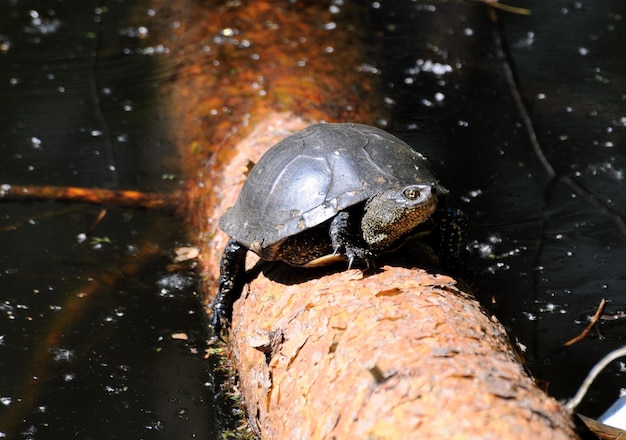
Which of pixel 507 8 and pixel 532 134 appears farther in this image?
pixel 507 8

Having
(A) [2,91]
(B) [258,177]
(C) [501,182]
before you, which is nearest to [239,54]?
(A) [2,91]

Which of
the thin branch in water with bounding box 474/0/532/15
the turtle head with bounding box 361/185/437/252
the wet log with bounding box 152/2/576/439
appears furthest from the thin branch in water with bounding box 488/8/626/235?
the turtle head with bounding box 361/185/437/252

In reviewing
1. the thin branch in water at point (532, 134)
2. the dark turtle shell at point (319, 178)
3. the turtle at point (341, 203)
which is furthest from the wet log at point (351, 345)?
→ the thin branch in water at point (532, 134)

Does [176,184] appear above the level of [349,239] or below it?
below

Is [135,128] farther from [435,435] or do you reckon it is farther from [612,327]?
[435,435]

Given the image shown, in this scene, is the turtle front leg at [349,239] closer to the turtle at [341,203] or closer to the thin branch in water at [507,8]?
the turtle at [341,203]

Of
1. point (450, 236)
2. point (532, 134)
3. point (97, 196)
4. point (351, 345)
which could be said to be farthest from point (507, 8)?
point (351, 345)

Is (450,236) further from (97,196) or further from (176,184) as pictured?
(97,196)
